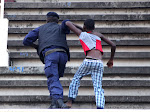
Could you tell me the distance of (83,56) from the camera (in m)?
6.58

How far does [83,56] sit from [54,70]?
1779 millimetres

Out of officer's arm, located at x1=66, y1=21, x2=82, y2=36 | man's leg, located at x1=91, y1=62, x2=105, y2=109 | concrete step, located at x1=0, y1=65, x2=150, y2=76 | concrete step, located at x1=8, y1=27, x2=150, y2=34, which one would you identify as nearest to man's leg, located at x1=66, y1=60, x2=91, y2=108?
man's leg, located at x1=91, y1=62, x2=105, y2=109

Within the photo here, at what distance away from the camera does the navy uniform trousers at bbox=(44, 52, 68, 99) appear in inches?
186

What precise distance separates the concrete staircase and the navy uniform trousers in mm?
968

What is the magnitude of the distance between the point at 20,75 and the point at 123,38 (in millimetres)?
2375

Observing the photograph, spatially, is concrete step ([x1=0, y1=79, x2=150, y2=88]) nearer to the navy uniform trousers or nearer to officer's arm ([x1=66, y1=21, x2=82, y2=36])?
the navy uniform trousers

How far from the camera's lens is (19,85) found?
6.03 m

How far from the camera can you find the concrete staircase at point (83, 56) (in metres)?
5.82

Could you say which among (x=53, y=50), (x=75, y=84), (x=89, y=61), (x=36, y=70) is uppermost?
(x=53, y=50)

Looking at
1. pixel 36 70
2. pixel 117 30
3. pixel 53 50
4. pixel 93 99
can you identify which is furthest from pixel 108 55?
pixel 53 50

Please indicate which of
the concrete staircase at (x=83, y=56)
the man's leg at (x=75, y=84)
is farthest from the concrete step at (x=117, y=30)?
the man's leg at (x=75, y=84)

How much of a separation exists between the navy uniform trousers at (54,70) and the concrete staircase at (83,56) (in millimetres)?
968

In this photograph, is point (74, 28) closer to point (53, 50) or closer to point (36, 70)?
point (53, 50)

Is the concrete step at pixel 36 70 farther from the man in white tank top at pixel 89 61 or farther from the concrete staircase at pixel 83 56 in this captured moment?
the man in white tank top at pixel 89 61
